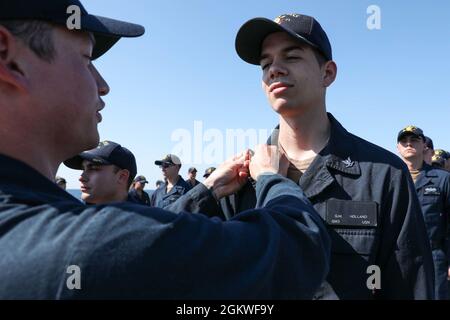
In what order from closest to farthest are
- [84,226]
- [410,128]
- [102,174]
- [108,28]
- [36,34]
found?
[84,226]
[36,34]
[108,28]
[102,174]
[410,128]

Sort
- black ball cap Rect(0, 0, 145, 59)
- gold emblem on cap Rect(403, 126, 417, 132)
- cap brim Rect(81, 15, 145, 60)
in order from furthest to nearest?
gold emblem on cap Rect(403, 126, 417, 132), cap brim Rect(81, 15, 145, 60), black ball cap Rect(0, 0, 145, 59)

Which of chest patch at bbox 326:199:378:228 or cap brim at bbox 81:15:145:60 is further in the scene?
chest patch at bbox 326:199:378:228

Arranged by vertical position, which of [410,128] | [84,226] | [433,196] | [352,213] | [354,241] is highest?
[410,128]

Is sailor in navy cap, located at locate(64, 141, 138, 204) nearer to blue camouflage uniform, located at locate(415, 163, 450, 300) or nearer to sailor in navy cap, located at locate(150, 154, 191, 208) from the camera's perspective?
blue camouflage uniform, located at locate(415, 163, 450, 300)

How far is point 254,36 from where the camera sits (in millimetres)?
2326

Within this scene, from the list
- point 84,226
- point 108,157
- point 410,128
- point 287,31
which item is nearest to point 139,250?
point 84,226

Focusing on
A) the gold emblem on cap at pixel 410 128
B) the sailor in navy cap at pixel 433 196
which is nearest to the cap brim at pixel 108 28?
the sailor in navy cap at pixel 433 196

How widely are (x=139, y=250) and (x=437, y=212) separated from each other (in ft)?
18.4

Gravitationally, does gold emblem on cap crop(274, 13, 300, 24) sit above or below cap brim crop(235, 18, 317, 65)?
above

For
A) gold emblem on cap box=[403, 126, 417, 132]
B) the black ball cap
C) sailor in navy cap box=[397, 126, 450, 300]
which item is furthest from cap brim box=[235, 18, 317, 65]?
gold emblem on cap box=[403, 126, 417, 132]

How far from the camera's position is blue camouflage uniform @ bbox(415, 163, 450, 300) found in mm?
5281

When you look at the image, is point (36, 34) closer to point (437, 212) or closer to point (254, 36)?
point (254, 36)

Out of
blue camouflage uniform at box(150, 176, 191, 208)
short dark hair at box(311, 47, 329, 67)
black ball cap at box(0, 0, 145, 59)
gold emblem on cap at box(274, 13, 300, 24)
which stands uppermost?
gold emblem on cap at box(274, 13, 300, 24)

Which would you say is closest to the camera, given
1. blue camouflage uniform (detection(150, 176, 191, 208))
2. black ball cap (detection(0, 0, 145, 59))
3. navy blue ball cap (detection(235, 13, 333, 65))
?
black ball cap (detection(0, 0, 145, 59))
